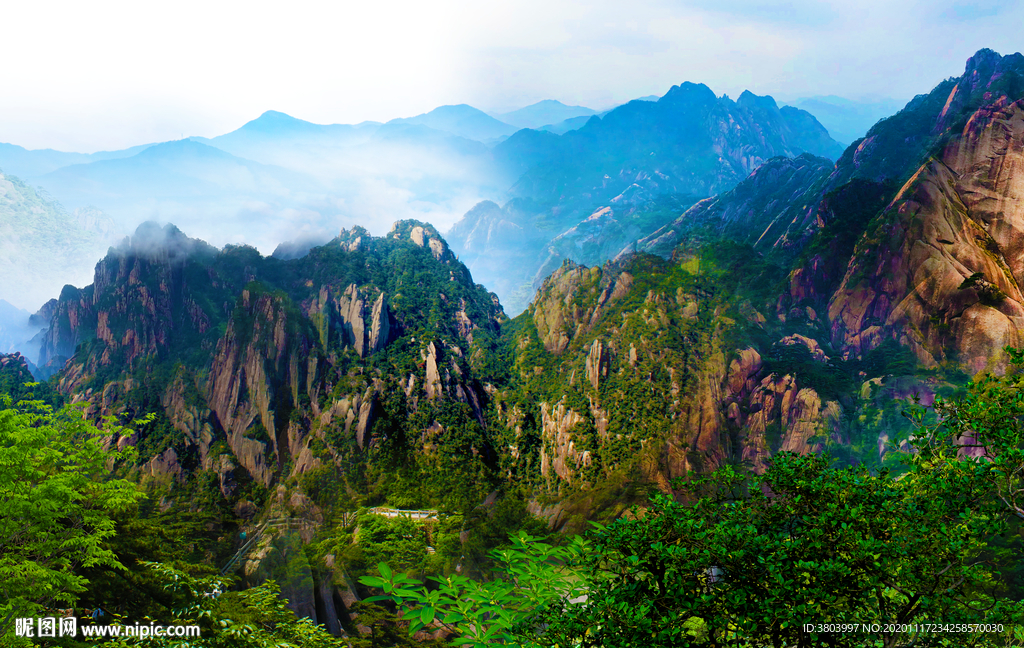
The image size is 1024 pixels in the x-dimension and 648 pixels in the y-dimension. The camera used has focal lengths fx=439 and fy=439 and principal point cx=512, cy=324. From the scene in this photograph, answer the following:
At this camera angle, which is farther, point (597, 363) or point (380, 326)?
point (380, 326)

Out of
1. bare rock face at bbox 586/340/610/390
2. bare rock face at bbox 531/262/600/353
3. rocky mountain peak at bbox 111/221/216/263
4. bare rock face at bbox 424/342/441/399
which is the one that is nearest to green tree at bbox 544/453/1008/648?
bare rock face at bbox 586/340/610/390

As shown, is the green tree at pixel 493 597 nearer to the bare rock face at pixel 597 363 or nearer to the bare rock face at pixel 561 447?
the bare rock face at pixel 561 447

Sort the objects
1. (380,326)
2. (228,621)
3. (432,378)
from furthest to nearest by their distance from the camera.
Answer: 1. (380,326)
2. (432,378)
3. (228,621)

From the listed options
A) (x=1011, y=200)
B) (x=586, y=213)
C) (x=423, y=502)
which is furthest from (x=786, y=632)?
(x=586, y=213)

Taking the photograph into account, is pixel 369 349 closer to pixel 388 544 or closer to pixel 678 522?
pixel 388 544

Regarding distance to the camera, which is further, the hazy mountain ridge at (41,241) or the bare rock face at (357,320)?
the hazy mountain ridge at (41,241)

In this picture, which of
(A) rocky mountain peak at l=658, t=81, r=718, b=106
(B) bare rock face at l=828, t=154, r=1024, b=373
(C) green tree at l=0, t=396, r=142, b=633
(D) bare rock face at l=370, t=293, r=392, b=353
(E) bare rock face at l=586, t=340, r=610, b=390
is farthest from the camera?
(A) rocky mountain peak at l=658, t=81, r=718, b=106

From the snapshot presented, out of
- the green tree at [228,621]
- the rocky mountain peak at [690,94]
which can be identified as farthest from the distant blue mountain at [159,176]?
the rocky mountain peak at [690,94]

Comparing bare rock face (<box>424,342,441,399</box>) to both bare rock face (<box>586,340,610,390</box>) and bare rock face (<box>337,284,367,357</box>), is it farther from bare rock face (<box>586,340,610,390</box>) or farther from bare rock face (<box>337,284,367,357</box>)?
bare rock face (<box>586,340,610,390</box>)

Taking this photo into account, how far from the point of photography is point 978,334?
25547 mm

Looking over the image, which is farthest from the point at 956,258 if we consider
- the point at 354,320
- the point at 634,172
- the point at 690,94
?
the point at 690,94

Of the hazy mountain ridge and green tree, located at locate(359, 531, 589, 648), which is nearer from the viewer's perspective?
green tree, located at locate(359, 531, 589, 648)

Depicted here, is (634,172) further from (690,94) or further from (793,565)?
(793,565)

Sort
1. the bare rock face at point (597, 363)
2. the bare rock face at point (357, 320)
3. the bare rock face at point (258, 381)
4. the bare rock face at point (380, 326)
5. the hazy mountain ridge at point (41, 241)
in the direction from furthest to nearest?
the hazy mountain ridge at point (41, 241) < the bare rock face at point (380, 326) < the bare rock face at point (357, 320) < the bare rock face at point (258, 381) < the bare rock face at point (597, 363)
